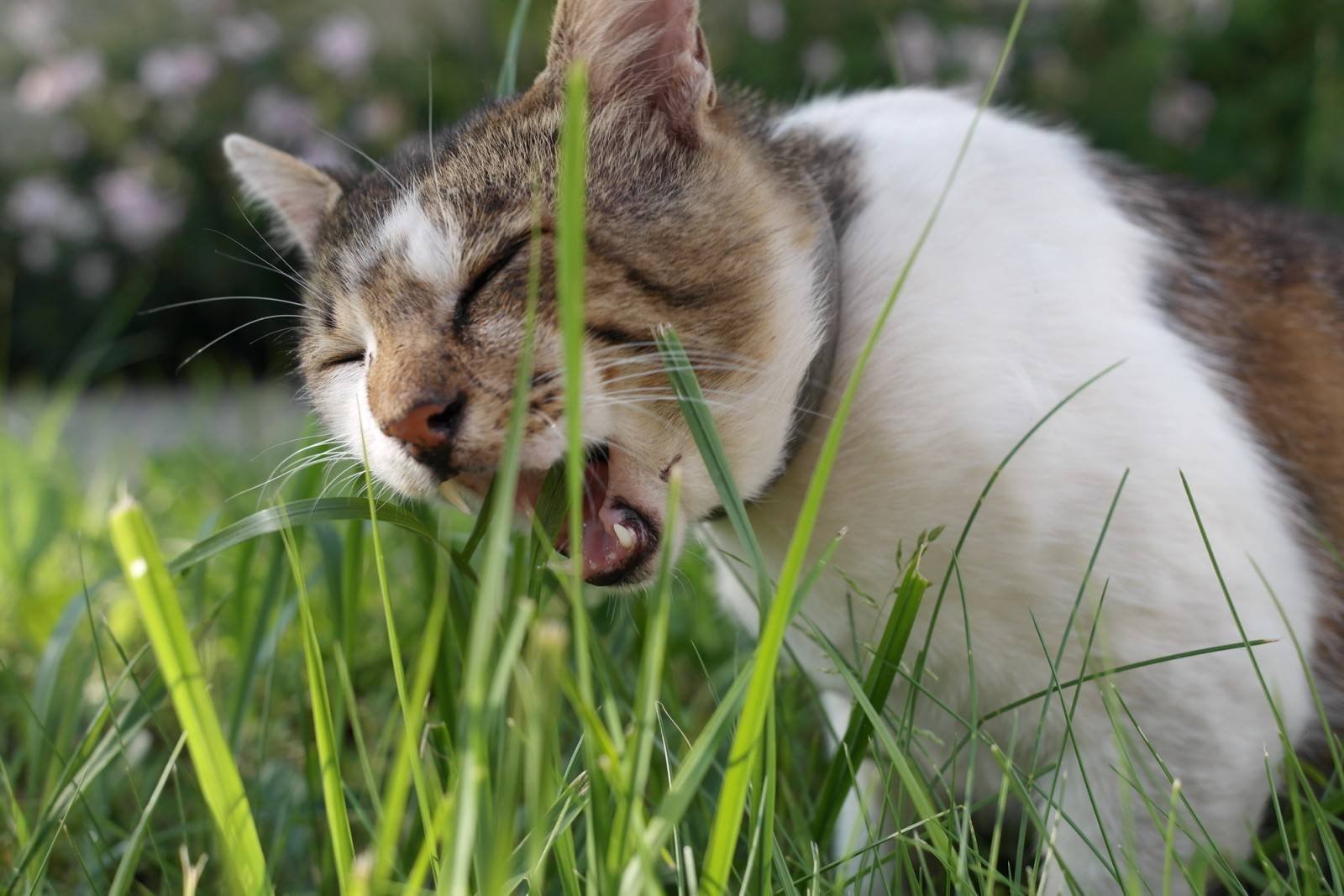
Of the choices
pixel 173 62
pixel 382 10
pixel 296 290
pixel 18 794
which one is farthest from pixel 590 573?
pixel 382 10

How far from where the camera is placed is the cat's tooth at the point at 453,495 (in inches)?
50.5

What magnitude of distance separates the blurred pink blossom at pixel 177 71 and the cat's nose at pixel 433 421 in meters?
4.66

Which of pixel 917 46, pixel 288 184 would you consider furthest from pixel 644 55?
pixel 917 46

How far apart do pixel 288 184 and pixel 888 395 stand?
0.92m

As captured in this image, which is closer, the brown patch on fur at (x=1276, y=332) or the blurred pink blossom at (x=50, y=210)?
the brown patch on fur at (x=1276, y=332)

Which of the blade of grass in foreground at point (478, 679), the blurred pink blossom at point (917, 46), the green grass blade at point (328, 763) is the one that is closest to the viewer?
the blade of grass in foreground at point (478, 679)

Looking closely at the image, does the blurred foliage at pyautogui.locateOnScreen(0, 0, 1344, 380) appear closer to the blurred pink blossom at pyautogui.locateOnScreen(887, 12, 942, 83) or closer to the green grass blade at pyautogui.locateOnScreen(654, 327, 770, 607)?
the blurred pink blossom at pyautogui.locateOnScreen(887, 12, 942, 83)

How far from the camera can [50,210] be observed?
17.9 feet

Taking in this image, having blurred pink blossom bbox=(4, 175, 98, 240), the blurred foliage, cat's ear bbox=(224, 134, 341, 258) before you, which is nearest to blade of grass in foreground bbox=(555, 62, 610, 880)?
cat's ear bbox=(224, 134, 341, 258)

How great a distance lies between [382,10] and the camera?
21.8 feet

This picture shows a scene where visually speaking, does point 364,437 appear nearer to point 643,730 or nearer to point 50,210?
Answer: point 643,730

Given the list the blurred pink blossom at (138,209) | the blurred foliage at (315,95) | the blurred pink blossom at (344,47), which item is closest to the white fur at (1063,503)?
the blurred foliage at (315,95)

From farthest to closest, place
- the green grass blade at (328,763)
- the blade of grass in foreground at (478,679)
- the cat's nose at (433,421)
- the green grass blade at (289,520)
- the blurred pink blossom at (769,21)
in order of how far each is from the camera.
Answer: the blurred pink blossom at (769,21) → the cat's nose at (433,421) → the green grass blade at (289,520) → the green grass blade at (328,763) → the blade of grass in foreground at (478,679)

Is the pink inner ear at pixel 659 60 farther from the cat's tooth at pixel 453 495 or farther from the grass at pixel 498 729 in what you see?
the cat's tooth at pixel 453 495
